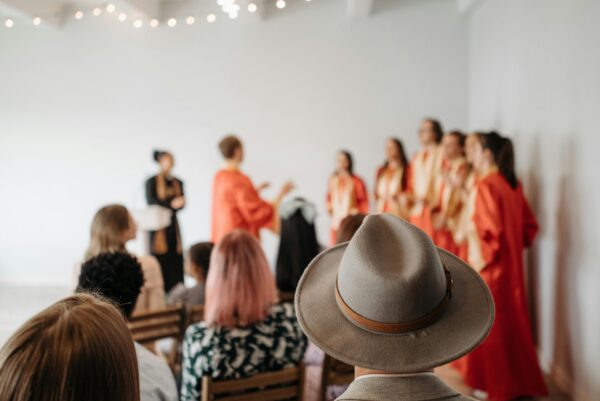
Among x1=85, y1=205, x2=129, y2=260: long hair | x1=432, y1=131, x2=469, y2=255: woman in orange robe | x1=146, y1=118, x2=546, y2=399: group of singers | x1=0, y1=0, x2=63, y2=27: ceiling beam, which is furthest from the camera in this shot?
x1=0, y1=0, x2=63, y2=27: ceiling beam

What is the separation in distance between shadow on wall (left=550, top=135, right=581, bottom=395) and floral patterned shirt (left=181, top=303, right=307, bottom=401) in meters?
1.89

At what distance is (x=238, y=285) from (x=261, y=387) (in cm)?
34

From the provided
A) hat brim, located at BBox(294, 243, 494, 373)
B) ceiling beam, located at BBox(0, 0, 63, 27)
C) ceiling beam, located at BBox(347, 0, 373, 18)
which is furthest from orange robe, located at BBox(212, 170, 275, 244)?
hat brim, located at BBox(294, 243, 494, 373)

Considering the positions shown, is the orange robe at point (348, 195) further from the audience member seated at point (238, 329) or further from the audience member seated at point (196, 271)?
the audience member seated at point (238, 329)

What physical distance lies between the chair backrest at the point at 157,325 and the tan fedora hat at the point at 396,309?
1.35 meters

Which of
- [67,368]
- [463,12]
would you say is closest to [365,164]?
[463,12]

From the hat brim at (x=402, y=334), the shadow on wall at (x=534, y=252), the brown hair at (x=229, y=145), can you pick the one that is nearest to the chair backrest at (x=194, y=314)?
the hat brim at (x=402, y=334)

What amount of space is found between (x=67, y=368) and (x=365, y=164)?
5633mm

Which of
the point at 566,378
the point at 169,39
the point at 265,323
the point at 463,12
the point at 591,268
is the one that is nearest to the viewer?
the point at 265,323

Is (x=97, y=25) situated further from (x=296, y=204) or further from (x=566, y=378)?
(x=566, y=378)

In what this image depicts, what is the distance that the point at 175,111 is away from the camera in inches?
252

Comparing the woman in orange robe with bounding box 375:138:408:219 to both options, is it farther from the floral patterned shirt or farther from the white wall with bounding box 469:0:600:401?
the floral patterned shirt

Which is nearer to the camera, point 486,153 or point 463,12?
point 486,153

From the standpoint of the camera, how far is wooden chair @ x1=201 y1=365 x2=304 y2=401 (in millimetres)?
1716
